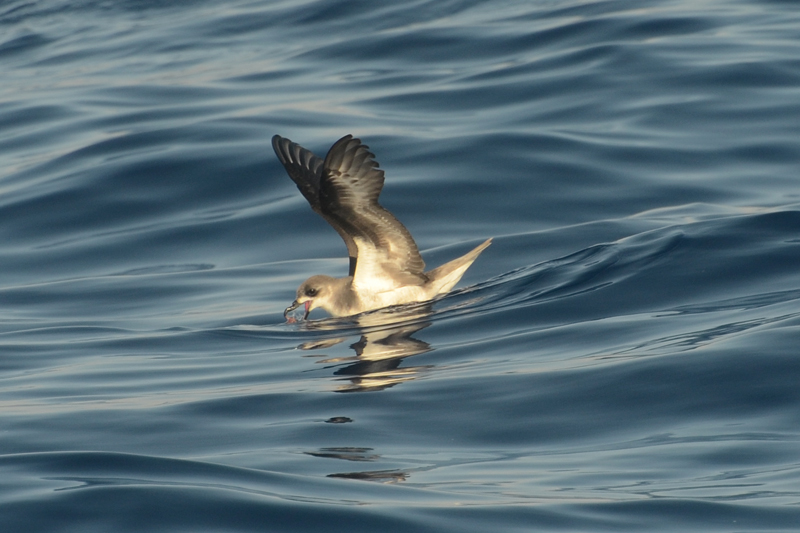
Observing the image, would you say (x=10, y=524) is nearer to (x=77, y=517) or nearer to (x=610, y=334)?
(x=77, y=517)

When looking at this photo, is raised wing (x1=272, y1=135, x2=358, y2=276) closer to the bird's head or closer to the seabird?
the seabird

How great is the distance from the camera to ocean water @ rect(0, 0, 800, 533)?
14.9 ft

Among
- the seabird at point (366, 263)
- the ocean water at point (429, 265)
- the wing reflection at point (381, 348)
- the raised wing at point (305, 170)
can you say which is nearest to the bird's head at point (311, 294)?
the seabird at point (366, 263)

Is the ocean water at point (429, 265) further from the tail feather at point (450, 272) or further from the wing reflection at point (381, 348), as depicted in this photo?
the tail feather at point (450, 272)

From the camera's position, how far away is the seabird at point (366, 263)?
330 inches

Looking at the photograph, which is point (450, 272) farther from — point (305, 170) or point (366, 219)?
point (305, 170)

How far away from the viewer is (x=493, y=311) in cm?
786

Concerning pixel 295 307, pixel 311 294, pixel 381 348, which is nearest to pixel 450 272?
pixel 311 294

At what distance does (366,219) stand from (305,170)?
0.75 m

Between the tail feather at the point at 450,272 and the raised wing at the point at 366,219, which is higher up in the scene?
the raised wing at the point at 366,219

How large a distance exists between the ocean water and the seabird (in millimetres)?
248

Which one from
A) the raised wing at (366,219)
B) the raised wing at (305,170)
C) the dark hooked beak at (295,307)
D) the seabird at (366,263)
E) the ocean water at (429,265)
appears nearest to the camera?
the ocean water at (429,265)

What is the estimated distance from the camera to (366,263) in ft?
28.9

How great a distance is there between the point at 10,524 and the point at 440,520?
150 centimetres
